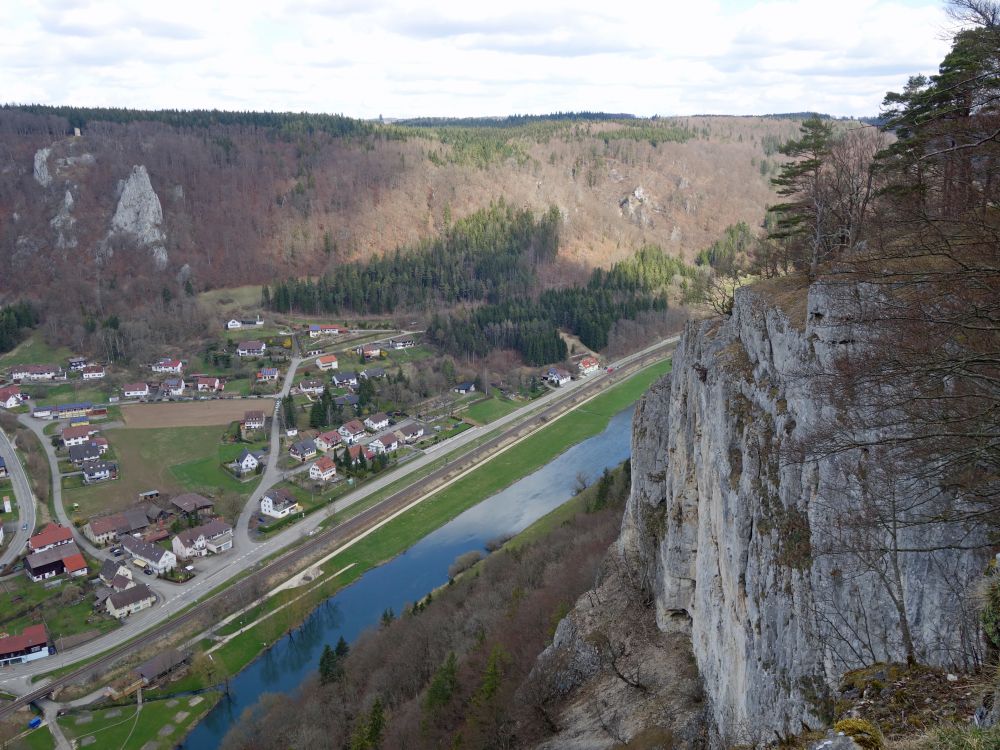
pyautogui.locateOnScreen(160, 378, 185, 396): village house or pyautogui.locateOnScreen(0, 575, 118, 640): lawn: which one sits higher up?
pyautogui.locateOnScreen(160, 378, 185, 396): village house

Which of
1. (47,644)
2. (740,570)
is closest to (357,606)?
(47,644)

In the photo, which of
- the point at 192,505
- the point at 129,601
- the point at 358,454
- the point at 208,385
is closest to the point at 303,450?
the point at 358,454

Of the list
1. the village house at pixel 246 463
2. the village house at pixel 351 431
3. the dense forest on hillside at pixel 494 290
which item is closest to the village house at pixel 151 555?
the village house at pixel 246 463

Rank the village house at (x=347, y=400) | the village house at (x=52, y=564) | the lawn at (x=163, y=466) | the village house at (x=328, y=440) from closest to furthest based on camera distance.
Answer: the village house at (x=52, y=564) < the lawn at (x=163, y=466) < the village house at (x=328, y=440) < the village house at (x=347, y=400)

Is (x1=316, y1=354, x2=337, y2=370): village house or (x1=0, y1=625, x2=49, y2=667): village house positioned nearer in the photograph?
(x1=0, y1=625, x2=49, y2=667): village house

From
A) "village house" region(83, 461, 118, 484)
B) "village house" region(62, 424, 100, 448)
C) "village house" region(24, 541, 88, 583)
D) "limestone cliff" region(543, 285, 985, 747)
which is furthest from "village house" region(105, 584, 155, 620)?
"limestone cliff" region(543, 285, 985, 747)

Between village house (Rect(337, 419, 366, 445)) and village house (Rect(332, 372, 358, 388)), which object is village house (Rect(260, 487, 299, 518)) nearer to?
village house (Rect(337, 419, 366, 445))

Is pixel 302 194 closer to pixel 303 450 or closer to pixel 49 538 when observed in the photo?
pixel 303 450

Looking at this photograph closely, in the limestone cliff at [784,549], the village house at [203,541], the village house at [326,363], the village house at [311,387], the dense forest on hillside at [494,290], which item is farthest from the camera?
the dense forest on hillside at [494,290]

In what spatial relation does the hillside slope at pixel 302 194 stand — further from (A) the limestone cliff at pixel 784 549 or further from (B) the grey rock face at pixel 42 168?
(A) the limestone cliff at pixel 784 549
